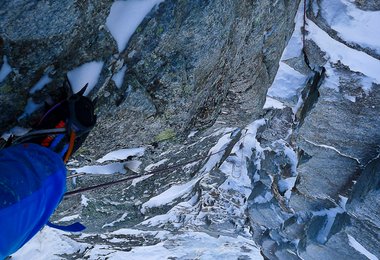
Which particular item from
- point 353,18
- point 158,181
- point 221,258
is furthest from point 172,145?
point 221,258

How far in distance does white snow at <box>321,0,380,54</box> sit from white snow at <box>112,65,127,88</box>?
279 cm

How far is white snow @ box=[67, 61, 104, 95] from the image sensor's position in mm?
2693

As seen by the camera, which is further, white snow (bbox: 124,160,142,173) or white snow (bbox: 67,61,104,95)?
white snow (bbox: 124,160,142,173)

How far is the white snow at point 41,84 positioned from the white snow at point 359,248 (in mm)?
5479

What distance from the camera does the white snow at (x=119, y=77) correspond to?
9.78 ft

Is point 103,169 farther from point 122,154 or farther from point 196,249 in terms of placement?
point 196,249

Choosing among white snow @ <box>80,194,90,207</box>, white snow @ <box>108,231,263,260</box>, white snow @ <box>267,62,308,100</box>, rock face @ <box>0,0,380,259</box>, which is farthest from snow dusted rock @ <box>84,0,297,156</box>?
white snow @ <box>108,231,263,260</box>

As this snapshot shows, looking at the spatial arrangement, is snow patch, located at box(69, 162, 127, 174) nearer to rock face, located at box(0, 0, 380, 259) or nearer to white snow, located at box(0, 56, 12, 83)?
rock face, located at box(0, 0, 380, 259)

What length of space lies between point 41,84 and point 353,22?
3.63m

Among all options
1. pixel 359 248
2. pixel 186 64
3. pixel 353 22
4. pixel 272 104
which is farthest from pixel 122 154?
pixel 359 248

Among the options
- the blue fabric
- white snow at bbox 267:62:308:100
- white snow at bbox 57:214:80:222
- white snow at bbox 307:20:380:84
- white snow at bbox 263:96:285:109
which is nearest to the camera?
the blue fabric

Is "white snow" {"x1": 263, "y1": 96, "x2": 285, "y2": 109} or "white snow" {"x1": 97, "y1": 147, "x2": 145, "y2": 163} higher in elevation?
"white snow" {"x1": 263, "y1": 96, "x2": 285, "y2": 109}

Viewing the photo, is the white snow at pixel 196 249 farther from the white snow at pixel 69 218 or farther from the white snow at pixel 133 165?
the white snow at pixel 133 165

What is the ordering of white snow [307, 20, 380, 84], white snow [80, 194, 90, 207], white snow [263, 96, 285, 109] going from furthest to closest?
white snow [263, 96, 285, 109], white snow [80, 194, 90, 207], white snow [307, 20, 380, 84]
